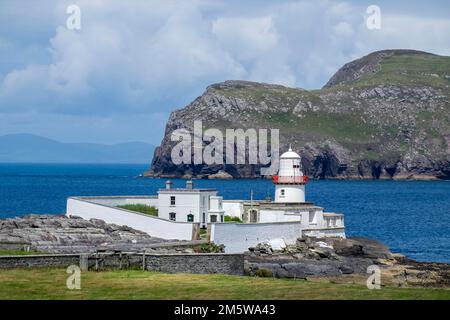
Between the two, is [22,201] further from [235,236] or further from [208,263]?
[208,263]

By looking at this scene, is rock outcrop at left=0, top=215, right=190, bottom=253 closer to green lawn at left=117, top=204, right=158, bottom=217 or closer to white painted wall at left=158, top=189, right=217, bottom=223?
white painted wall at left=158, top=189, right=217, bottom=223

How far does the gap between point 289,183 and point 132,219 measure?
36.5ft

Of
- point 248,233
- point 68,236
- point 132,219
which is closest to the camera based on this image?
point 68,236

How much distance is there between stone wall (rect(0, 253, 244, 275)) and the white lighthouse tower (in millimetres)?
21498

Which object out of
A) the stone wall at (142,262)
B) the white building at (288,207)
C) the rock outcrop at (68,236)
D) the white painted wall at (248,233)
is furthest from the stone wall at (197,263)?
the white building at (288,207)

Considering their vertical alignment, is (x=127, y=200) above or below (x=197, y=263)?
above

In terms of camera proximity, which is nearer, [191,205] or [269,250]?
[269,250]

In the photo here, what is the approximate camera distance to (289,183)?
63.2m

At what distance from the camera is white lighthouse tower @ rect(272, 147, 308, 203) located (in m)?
63.3

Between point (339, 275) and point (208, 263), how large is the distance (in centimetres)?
1201

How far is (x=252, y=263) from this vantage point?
49.8 metres

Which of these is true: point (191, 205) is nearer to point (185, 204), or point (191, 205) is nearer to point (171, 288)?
point (185, 204)

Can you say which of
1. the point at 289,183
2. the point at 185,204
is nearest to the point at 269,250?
the point at 185,204

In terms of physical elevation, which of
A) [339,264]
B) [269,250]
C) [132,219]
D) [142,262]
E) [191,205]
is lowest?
[339,264]
